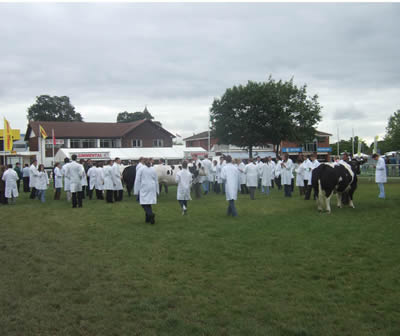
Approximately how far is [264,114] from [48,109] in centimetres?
4780

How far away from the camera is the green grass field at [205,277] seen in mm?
4281

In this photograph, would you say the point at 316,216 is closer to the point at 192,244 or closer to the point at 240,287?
the point at 192,244

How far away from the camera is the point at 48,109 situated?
73750 mm

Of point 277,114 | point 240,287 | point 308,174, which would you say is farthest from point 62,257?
point 277,114

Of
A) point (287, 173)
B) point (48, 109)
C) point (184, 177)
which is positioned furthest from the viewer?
point (48, 109)

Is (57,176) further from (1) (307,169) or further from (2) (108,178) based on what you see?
(1) (307,169)

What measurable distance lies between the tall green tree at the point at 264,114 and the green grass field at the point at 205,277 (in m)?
32.1

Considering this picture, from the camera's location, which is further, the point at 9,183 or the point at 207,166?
the point at 207,166

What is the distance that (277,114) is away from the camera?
42875mm

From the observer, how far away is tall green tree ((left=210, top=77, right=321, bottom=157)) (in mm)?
42469

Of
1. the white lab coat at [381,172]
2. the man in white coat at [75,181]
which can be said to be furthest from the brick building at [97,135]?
the white lab coat at [381,172]

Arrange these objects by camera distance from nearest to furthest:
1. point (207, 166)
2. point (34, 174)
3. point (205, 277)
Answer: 1. point (205, 277)
2. point (34, 174)
3. point (207, 166)

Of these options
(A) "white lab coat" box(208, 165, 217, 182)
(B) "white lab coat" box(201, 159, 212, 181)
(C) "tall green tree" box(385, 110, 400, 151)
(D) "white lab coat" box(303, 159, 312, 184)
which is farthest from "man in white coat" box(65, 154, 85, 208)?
(C) "tall green tree" box(385, 110, 400, 151)

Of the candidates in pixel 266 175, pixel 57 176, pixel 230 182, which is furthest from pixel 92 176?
pixel 230 182
